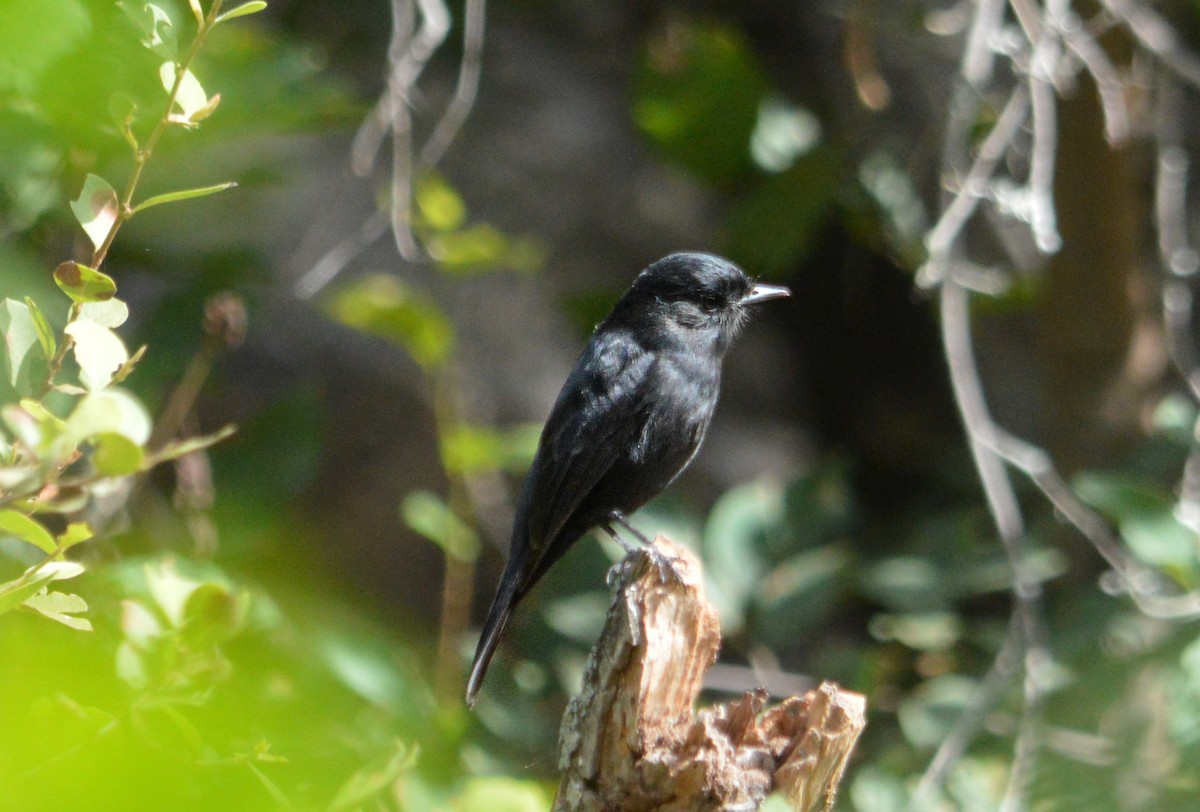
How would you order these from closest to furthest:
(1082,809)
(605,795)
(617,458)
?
(605,795) → (617,458) → (1082,809)

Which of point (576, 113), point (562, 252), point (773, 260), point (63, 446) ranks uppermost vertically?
point (63, 446)

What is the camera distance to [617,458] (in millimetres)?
3408

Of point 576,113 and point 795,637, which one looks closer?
point 795,637

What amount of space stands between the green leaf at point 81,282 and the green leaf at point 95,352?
0.10 ft

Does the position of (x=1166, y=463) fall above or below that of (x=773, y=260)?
below

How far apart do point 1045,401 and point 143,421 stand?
4.73m

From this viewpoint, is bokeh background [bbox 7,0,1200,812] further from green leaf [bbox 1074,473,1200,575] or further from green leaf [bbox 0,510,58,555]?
green leaf [bbox 0,510,58,555]

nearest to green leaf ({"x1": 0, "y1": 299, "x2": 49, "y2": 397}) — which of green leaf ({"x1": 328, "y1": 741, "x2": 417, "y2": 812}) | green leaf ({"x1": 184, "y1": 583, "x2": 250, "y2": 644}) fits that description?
green leaf ({"x1": 184, "y1": 583, "x2": 250, "y2": 644})

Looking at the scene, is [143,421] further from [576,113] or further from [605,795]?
[576,113]

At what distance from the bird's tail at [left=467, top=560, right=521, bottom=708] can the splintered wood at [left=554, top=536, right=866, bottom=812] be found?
0.85 m

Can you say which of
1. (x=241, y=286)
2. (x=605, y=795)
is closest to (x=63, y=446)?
(x=605, y=795)

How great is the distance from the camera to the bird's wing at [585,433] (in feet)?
10.8

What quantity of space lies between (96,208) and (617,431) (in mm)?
2145

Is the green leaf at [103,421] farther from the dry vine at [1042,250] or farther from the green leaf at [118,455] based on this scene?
the dry vine at [1042,250]
